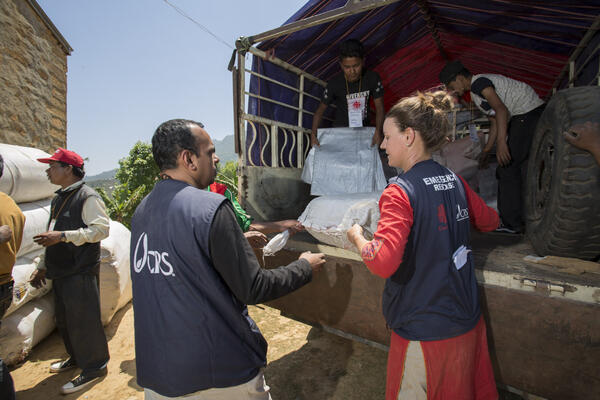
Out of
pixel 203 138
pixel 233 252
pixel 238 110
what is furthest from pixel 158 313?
pixel 238 110

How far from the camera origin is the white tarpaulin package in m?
3.06

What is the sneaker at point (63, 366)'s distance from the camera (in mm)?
2949

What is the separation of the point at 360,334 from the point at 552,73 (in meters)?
4.35

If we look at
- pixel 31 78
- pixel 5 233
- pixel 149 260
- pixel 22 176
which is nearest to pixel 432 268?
pixel 149 260

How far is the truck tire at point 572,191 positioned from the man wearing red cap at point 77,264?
334 cm

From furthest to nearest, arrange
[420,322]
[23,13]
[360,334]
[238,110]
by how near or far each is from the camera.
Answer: [23,13] → [238,110] → [360,334] → [420,322]

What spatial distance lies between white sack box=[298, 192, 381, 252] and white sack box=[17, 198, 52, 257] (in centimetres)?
303

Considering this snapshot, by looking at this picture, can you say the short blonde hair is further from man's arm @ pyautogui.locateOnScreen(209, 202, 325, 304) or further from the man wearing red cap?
the man wearing red cap

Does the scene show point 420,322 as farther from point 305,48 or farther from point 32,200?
point 32,200

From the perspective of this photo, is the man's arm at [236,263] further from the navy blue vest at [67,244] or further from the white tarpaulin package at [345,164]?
the navy blue vest at [67,244]

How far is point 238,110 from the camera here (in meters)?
2.90

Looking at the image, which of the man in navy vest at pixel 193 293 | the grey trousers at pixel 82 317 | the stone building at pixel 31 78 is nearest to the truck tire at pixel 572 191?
the man in navy vest at pixel 193 293

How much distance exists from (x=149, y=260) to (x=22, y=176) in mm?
3436

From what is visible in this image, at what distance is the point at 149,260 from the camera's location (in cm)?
114
